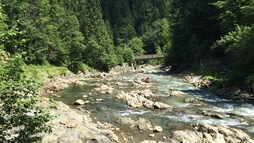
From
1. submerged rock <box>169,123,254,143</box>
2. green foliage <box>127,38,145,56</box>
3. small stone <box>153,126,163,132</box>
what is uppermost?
green foliage <box>127,38,145,56</box>

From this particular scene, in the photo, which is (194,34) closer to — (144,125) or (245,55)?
(245,55)

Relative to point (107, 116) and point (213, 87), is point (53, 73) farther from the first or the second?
point (213, 87)

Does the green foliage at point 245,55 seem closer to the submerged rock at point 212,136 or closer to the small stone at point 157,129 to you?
the submerged rock at point 212,136

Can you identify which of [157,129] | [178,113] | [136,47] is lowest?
[178,113]

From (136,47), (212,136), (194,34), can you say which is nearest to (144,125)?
(212,136)

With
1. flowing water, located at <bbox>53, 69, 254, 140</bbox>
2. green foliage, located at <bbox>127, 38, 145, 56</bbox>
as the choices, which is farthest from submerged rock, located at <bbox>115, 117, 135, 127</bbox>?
green foliage, located at <bbox>127, 38, 145, 56</bbox>

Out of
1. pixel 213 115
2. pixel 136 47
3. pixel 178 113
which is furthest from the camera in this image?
pixel 136 47

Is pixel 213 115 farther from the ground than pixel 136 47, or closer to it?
Result: closer to it

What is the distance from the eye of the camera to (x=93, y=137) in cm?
902

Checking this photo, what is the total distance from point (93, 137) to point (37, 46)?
33.3 metres

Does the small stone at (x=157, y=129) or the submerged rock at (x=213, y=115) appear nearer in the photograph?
the small stone at (x=157, y=129)

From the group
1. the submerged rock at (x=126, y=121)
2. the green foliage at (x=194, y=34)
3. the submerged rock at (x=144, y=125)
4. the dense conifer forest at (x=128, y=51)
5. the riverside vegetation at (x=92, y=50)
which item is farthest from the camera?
the green foliage at (x=194, y=34)

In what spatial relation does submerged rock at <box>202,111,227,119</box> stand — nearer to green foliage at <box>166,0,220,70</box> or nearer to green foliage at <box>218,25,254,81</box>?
green foliage at <box>218,25,254,81</box>

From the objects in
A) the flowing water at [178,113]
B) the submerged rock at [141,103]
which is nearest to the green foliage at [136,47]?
the flowing water at [178,113]
